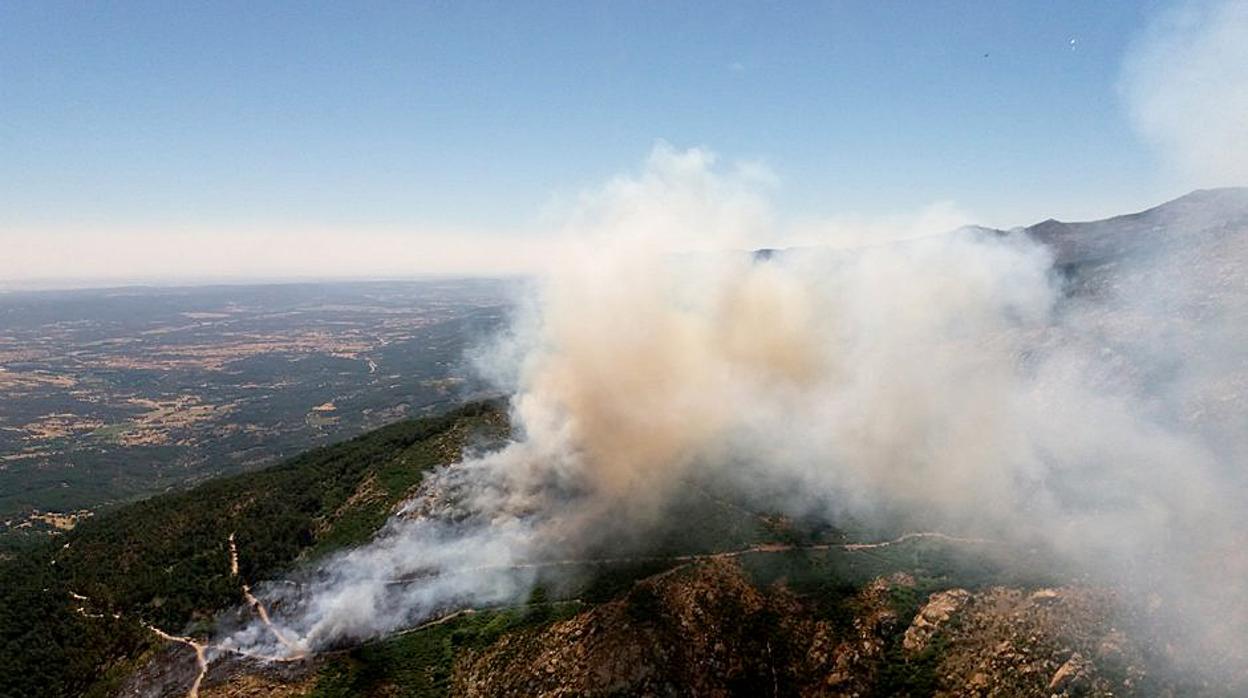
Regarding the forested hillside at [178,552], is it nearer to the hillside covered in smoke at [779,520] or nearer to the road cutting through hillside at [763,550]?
the hillside covered in smoke at [779,520]

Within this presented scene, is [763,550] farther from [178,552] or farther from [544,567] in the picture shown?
[178,552]

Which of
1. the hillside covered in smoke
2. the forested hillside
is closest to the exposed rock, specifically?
the hillside covered in smoke

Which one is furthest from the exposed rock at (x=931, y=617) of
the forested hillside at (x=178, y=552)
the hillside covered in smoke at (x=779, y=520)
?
the forested hillside at (x=178, y=552)

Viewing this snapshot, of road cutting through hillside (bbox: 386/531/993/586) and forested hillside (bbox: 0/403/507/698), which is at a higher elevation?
road cutting through hillside (bbox: 386/531/993/586)

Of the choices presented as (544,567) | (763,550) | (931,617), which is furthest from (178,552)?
(931,617)

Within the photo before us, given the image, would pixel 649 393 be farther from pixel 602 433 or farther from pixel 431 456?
pixel 431 456

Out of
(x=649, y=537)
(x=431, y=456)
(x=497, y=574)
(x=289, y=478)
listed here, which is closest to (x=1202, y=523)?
(x=649, y=537)

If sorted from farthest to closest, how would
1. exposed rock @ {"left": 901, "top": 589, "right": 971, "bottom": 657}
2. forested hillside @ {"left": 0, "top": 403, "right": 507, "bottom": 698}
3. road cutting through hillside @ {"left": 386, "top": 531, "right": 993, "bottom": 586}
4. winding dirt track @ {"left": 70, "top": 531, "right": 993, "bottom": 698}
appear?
1. forested hillside @ {"left": 0, "top": 403, "right": 507, "bottom": 698}
2. road cutting through hillside @ {"left": 386, "top": 531, "right": 993, "bottom": 586}
3. winding dirt track @ {"left": 70, "top": 531, "right": 993, "bottom": 698}
4. exposed rock @ {"left": 901, "top": 589, "right": 971, "bottom": 657}

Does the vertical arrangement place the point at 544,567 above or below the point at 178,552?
above

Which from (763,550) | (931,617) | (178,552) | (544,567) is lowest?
(178,552)

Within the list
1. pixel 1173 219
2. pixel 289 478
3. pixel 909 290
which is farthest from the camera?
pixel 1173 219

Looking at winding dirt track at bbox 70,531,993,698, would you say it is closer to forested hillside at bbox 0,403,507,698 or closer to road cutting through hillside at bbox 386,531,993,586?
road cutting through hillside at bbox 386,531,993,586
